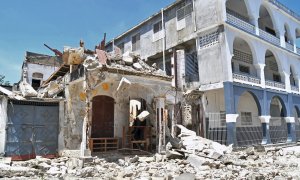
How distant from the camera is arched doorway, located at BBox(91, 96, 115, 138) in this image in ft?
40.8

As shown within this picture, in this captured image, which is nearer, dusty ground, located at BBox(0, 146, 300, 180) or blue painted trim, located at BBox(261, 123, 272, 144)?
dusty ground, located at BBox(0, 146, 300, 180)

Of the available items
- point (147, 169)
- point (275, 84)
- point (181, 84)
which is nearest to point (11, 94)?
point (147, 169)

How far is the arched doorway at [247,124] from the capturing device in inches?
636

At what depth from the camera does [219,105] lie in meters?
17.2

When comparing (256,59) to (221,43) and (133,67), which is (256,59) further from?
(133,67)

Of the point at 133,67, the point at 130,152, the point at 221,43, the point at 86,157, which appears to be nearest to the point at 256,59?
the point at 221,43

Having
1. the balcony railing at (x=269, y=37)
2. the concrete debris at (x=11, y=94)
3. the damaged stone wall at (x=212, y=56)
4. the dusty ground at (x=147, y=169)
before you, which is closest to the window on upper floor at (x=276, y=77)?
the balcony railing at (x=269, y=37)

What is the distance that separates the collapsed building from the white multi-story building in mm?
68

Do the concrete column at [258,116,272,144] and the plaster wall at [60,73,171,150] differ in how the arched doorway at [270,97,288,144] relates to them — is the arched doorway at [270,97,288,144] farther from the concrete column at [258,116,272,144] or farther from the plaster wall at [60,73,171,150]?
the plaster wall at [60,73,171,150]

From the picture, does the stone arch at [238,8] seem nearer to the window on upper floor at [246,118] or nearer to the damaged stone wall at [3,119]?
the window on upper floor at [246,118]

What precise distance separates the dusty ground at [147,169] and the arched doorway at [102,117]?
167 cm

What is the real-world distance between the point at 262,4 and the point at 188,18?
20.9ft

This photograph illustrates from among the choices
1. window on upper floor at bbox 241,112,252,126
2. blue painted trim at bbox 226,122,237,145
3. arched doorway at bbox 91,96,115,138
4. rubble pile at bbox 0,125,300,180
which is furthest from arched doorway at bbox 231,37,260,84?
arched doorway at bbox 91,96,115,138

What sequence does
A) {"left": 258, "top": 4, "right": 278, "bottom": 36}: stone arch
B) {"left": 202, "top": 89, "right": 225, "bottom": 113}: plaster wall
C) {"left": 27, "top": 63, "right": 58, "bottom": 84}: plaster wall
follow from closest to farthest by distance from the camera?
{"left": 202, "top": 89, "right": 225, "bottom": 113}: plaster wall → {"left": 258, "top": 4, "right": 278, "bottom": 36}: stone arch → {"left": 27, "top": 63, "right": 58, "bottom": 84}: plaster wall
